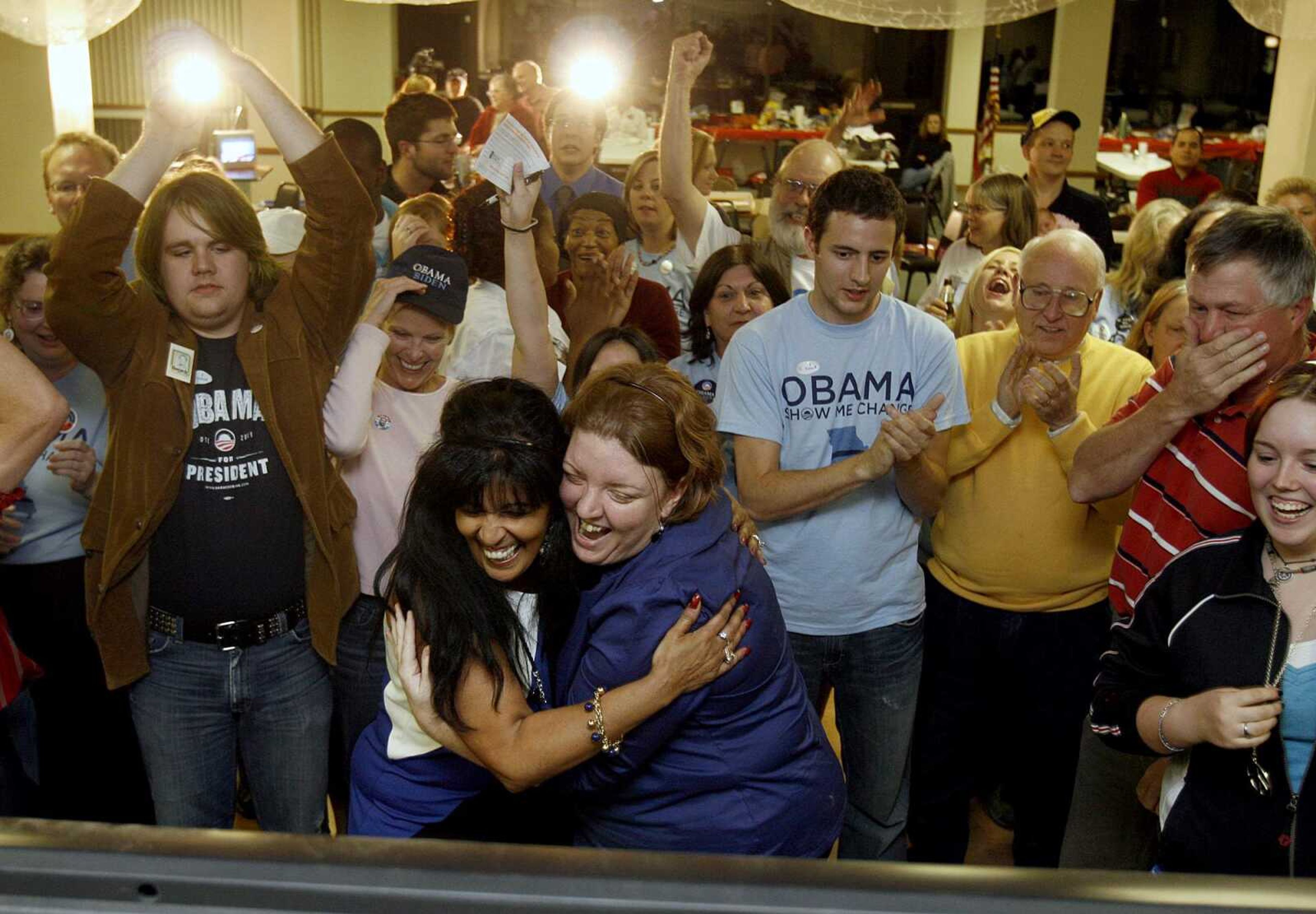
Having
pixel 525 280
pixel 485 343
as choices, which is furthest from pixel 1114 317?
pixel 525 280

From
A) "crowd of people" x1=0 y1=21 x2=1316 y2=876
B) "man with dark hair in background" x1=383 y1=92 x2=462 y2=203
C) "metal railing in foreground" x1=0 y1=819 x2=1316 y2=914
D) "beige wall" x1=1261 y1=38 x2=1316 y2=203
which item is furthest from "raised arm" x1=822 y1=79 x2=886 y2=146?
"metal railing in foreground" x1=0 y1=819 x2=1316 y2=914

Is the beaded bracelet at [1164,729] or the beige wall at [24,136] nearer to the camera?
the beaded bracelet at [1164,729]

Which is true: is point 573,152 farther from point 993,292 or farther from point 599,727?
point 599,727

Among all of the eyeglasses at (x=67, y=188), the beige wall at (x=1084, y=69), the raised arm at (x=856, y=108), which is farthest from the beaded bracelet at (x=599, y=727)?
the beige wall at (x=1084, y=69)

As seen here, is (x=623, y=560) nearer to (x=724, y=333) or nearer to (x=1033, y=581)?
(x=1033, y=581)

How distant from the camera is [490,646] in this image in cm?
157

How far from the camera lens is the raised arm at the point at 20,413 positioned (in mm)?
1684

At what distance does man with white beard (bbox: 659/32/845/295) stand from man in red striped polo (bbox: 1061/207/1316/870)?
1.29 metres

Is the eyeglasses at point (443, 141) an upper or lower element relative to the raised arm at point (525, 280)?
upper

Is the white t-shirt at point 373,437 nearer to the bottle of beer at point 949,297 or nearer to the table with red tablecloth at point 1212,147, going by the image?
the bottle of beer at point 949,297

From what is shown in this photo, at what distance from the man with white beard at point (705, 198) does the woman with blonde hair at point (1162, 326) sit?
0.85m

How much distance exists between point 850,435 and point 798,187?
1370 millimetres

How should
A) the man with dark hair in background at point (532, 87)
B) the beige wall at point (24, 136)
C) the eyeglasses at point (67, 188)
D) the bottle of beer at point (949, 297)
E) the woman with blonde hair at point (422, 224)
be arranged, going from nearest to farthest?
the woman with blonde hair at point (422, 224)
the eyeglasses at point (67, 188)
the bottle of beer at point (949, 297)
the beige wall at point (24, 136)
the man with dark hair in background at point (532, 87)

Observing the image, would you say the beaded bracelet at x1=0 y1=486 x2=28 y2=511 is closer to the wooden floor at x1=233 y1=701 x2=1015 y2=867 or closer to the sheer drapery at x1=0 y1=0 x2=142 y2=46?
the sheer drapery at x1=0 y1=0 x2=142 y2=46
